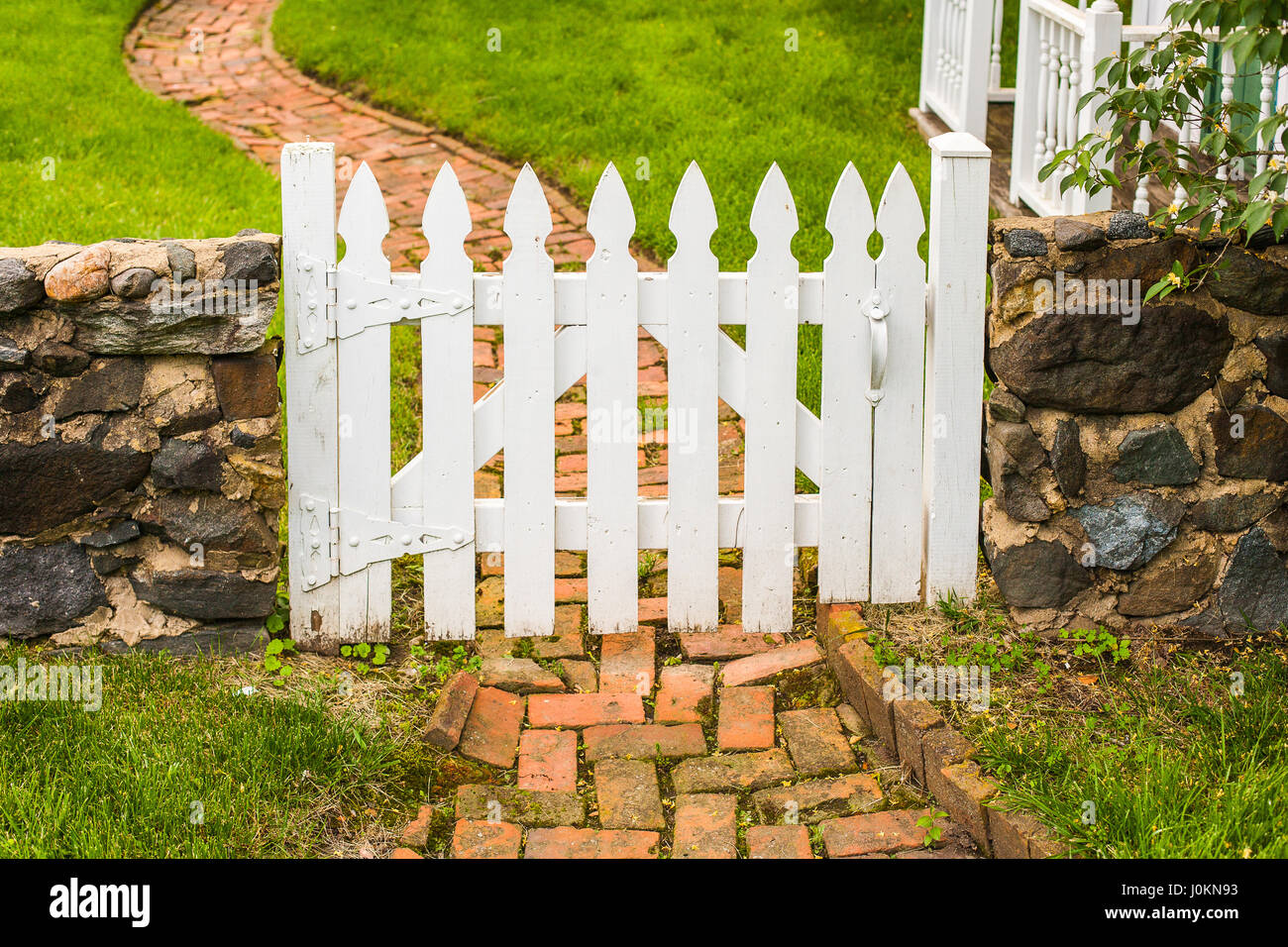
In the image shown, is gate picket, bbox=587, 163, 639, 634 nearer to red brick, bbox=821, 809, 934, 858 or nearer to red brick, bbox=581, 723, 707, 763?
red brick, bbox=581, 723, 707, 763

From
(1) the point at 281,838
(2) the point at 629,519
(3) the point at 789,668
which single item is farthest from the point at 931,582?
(1) the point at 281,838

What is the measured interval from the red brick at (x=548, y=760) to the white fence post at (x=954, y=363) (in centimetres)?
122

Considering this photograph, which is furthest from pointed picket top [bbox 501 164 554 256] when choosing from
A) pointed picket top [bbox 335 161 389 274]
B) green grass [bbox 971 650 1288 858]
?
green grass [bbox 971 650 1288 858]

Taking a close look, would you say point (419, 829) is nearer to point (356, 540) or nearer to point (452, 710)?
point (452, 710)

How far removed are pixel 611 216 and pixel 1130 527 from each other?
5.67 feet

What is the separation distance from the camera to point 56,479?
3602 mm

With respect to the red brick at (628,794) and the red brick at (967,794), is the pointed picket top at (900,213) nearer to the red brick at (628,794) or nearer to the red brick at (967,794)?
the red brick at (967,794)

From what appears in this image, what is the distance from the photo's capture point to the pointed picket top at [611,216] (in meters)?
3.66

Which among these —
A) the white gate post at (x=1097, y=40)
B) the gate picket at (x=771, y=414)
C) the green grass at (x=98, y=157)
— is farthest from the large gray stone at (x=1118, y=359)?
the green grass at (x=98, y=157)

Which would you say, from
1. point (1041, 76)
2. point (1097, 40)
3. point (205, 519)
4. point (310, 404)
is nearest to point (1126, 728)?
point (310, 404)

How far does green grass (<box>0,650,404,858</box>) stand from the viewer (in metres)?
2.97

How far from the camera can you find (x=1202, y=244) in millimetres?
3648

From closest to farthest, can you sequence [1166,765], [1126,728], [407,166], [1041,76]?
[1166,765]
[1126,728]
[1041,76]
[407,166]
